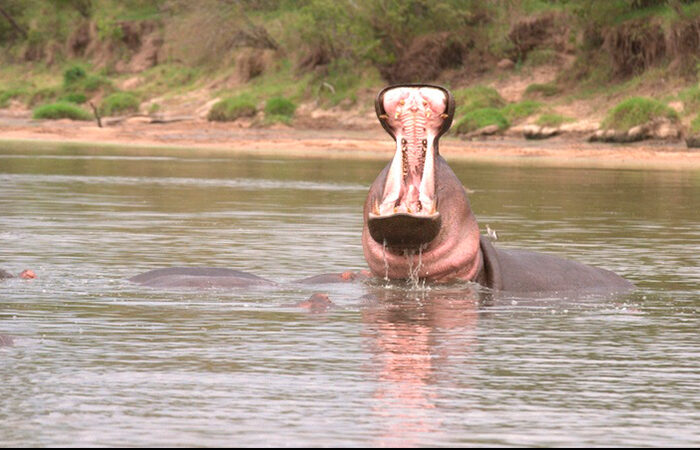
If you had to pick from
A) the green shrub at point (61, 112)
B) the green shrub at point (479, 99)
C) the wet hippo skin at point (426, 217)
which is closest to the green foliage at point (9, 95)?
the green shrub at point (61, 112)

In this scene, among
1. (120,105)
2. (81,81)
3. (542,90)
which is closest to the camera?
(542,90)

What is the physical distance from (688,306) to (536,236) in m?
4.49

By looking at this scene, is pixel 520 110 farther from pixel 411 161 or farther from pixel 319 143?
pixel 411 161

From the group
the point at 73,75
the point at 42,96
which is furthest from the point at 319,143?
the point at 73,75

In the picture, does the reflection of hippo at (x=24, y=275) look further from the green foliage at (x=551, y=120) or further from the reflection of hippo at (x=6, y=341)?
the green foliage at (x=551, y=120)

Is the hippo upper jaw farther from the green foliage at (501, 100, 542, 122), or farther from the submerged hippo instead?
the green foliage at (501, 100, 542, 122)

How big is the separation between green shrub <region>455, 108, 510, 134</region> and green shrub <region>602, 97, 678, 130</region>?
307 cm

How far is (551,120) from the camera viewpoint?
110 ft

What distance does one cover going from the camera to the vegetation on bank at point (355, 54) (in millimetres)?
34875

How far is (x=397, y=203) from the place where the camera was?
8930 millimetres

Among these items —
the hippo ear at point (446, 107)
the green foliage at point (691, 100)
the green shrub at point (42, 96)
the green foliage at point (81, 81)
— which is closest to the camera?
the hippo ear at point (446, 107)

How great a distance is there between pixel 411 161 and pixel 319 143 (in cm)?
2606

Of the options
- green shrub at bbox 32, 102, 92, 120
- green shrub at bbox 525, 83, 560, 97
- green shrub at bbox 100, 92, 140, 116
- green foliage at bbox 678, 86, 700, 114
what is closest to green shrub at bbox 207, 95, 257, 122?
green shrub at bbox 100, 92, 140, 116

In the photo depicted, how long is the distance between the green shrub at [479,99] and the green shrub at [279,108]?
5543mm
